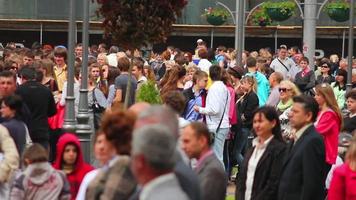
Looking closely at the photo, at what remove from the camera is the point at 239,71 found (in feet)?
68.6

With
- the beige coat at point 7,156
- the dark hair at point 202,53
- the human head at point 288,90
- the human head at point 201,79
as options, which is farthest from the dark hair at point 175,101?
the dark hair at point 202,53

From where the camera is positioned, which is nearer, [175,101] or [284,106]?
[175,101]

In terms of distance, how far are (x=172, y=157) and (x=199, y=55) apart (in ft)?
62.9

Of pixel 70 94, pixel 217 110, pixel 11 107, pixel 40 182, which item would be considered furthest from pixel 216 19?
pixel 40 182

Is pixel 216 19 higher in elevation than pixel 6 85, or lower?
higher

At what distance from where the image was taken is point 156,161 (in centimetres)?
596

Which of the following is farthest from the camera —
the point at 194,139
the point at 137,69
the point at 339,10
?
the point at 339,10

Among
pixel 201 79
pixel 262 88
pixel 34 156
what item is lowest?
pixel 34 156

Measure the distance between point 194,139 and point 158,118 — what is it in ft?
9.84

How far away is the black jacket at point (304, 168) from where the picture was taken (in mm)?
11070

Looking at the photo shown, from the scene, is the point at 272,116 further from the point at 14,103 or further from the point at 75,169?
the point at 14,103

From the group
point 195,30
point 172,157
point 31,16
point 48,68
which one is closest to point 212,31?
point 195,30

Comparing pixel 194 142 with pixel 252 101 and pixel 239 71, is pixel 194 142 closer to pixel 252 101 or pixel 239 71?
pixel 252 101

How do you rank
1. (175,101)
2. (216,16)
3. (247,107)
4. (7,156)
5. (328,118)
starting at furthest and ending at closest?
(216,16)
(247,107)
(328,118)
(7,156)
(175,101)
